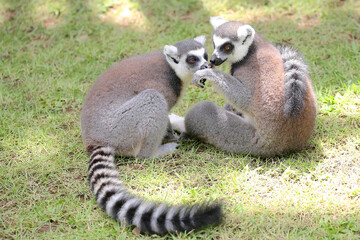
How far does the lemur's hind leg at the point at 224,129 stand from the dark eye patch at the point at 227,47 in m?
0.62

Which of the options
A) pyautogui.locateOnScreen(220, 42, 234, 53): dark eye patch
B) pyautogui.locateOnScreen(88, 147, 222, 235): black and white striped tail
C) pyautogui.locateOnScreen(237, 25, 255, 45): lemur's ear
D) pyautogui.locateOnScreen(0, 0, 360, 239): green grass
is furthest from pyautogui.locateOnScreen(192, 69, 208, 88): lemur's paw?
pyautogui.locateOnScreen(88, 147, 222, 235): black and white striped tail

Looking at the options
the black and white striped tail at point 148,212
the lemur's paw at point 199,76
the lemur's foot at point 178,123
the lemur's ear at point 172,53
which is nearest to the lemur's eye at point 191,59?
the lemur's ear at point 172,53

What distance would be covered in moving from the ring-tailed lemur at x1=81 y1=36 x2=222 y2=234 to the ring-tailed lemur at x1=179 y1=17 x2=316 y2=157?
1.14 ft

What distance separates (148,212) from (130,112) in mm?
1272

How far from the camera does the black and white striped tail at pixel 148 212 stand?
344cm

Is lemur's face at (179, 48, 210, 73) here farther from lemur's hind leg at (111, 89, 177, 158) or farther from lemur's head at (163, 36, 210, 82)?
lemur's hind leg at (111, 89, 177, 158)

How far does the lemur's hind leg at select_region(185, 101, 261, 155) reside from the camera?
4.56 meters

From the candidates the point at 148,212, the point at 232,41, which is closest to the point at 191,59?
the point at 232,41

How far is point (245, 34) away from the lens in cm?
446

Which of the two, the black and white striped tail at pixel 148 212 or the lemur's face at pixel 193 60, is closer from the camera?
the black and white striped tail at pixel 148 212

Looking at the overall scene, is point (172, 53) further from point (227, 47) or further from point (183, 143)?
point (183, 143)

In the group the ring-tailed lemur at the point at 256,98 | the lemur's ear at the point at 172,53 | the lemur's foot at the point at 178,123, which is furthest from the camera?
the lemur's foot at the point at 178,123

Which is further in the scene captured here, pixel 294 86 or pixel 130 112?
pixel 130 112

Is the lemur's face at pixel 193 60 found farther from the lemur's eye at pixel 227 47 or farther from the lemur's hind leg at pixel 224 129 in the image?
the lemur's hind leg at pixel 224 129
